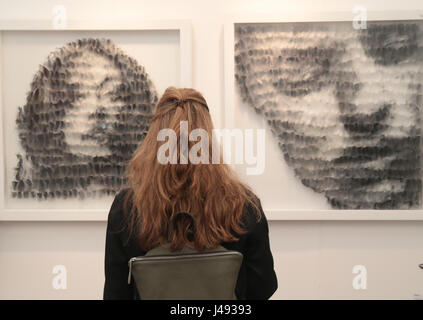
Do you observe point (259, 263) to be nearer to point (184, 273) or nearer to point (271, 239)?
point (184, 273)

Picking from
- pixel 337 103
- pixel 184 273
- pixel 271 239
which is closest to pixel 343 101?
pixel 337 103

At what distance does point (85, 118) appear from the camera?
4.50 ft

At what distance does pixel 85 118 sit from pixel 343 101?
3.10 feet

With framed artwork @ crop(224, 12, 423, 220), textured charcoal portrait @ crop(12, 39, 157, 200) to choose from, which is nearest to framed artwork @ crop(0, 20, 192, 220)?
textured charcoal portrait @ crop(12, 39, 157, 200)

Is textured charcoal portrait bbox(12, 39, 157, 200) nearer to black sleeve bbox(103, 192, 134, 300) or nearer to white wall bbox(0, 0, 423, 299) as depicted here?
white wall bbox(0, 0, 423, 299)

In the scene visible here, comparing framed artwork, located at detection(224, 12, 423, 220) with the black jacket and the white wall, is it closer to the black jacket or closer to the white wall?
the white wall

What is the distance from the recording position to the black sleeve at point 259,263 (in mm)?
826

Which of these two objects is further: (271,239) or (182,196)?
(271,239)

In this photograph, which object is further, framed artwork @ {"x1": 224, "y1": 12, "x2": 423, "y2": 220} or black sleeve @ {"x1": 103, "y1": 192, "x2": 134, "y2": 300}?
framed artwork @ {"x1": 224, "y1": 12, "x2": 423, "y2": 220}

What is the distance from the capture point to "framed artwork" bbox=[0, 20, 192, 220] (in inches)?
53.7

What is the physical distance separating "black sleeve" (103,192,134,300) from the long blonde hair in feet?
0.08

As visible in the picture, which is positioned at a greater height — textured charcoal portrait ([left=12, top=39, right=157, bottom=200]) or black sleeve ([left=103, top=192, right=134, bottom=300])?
textured charcoal portrait ([left=12, top=39, right=157, bottom=200])
